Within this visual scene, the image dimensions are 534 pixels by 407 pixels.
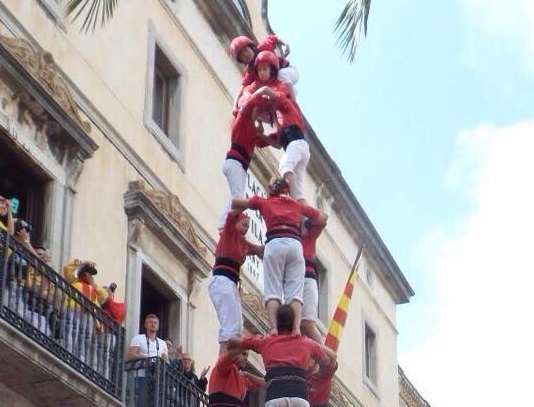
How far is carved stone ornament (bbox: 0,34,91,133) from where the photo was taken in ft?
53.6

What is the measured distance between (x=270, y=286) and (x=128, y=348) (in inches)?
181

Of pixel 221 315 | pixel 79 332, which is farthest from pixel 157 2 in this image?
pixel 221 315

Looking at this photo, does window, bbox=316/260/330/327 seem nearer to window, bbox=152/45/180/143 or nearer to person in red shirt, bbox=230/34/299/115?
window, bbox=152/45/180/143

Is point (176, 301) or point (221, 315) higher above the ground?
point (176, 301)

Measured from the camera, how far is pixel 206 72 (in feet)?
71.4

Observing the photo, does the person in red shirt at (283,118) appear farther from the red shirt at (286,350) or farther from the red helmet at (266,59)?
the red shirt at (286,350)

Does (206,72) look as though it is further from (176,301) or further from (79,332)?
(79,332)

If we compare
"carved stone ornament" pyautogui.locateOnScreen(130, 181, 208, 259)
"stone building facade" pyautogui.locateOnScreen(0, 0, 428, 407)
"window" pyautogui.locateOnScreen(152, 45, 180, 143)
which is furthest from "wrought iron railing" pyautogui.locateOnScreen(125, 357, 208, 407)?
"window" pyautogui.locateOnScreen(152, 45, 180, 143)

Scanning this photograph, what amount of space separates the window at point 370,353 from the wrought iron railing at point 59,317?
1264 cm

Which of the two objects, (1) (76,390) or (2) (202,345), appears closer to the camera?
(1) (76,390)

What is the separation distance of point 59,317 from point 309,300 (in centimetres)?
282

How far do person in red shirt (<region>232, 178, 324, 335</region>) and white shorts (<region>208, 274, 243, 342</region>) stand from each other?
30cm

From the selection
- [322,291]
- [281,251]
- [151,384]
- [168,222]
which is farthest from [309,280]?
[322,291]

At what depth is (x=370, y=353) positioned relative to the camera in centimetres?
2858
